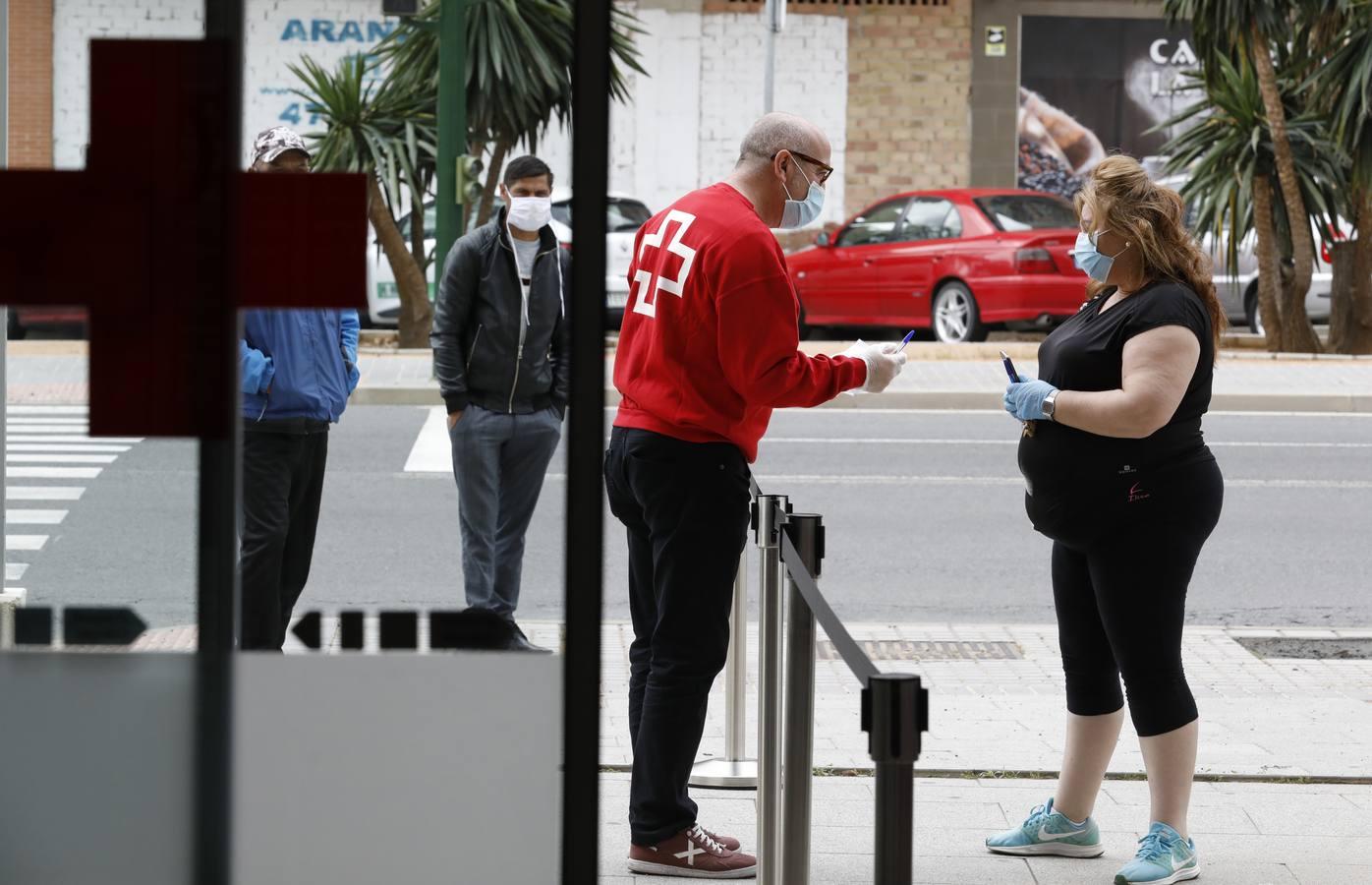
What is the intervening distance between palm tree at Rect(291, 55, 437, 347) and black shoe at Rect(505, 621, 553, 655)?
0.52 meters

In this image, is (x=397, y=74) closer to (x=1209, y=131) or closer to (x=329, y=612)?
(x=329, y=612)

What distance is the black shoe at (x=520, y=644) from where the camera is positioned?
2.40m

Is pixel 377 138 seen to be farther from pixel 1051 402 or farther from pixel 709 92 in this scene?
pixel 709 92

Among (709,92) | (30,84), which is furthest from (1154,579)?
(709,92)

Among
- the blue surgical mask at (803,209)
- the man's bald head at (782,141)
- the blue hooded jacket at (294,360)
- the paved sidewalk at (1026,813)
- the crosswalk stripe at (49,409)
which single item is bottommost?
the paved sidewalk at (1026,813)

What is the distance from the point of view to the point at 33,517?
8.37 ft

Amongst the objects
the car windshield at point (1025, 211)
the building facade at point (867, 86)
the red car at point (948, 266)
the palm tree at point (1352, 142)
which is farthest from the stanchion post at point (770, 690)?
the building facade at point (867, 86)

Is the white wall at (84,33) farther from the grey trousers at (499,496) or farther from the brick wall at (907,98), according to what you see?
the brick wall at (907,98)

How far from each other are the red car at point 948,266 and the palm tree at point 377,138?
1524 centimetres

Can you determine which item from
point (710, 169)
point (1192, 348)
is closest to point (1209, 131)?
point (710, 169)

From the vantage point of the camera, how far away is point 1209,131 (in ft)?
63.3

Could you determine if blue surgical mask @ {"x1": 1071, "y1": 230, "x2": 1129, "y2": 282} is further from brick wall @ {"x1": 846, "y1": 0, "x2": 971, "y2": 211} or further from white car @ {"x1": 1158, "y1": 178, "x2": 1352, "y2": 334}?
brick wall @ {"x1": 846, "y1": 0, "x2": 971, "y2": 211}

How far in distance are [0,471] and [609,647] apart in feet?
13.9

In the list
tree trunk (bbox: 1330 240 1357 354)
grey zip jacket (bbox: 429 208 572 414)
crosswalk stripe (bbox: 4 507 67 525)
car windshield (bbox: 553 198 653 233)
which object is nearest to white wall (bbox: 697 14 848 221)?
car windshield (bbox: 553 198 653 233)
